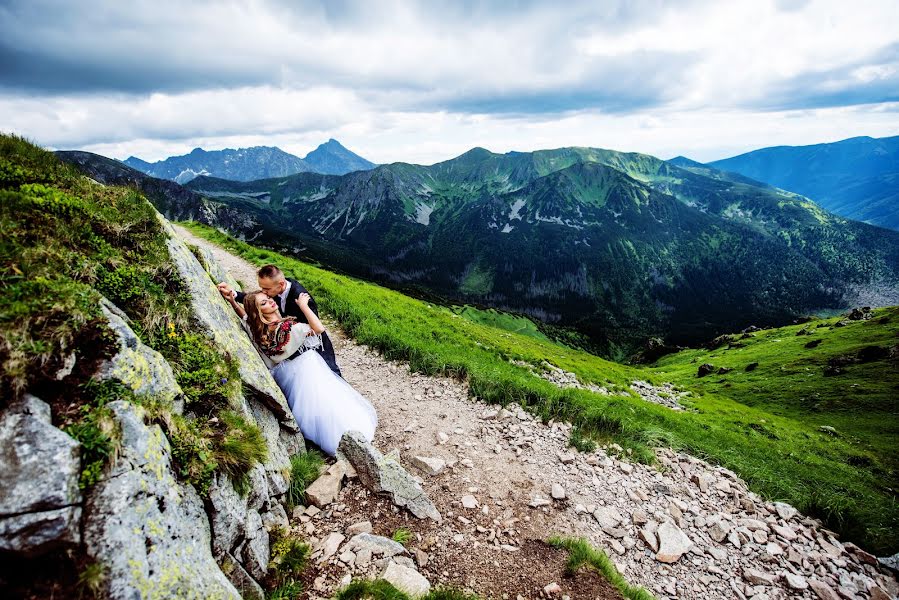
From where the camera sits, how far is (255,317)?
9500 millimetres

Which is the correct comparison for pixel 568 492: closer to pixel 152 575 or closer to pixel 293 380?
pixel 293 380

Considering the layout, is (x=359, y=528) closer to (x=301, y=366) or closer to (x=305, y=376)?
(x=305, y=376)

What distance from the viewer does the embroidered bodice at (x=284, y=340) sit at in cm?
944

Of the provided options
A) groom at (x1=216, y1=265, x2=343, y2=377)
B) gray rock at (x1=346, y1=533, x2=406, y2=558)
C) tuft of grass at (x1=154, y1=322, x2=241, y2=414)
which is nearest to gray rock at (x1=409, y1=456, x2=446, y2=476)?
gray rock at (x1=346, y1=533, x2=406, y2=558)

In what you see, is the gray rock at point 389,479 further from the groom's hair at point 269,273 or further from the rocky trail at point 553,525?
the groom's hair at point 269,273

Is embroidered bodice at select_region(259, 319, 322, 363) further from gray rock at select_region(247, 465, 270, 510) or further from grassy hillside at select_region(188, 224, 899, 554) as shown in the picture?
grassy hillside at select_region(188, 224, 899, 554)

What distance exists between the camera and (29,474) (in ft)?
11.4

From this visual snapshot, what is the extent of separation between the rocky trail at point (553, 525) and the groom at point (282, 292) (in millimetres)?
2961

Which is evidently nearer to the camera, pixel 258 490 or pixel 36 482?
pixel 36 482

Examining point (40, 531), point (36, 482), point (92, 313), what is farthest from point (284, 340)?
point (40, 531)

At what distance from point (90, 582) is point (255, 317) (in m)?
6.68

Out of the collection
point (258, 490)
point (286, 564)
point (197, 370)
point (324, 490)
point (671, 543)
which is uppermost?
point (197, 370)

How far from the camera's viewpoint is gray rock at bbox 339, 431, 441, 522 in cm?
794

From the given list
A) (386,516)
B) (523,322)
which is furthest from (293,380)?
(523,322)
